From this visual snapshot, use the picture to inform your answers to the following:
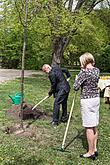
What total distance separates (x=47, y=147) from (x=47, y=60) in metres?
25.3

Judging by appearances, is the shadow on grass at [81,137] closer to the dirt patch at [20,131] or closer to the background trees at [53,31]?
the dirt patch at [20,131]

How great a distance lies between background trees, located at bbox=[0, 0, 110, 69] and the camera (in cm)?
1592

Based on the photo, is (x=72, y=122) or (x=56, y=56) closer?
(x=72, y=122)

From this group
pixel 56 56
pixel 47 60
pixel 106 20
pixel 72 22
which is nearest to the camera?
pixel 72 22

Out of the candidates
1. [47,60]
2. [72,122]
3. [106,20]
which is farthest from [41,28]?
[106,20]

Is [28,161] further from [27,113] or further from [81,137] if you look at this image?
[27,113]

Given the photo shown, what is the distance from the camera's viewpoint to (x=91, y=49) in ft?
109

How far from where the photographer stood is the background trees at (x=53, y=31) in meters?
15.9

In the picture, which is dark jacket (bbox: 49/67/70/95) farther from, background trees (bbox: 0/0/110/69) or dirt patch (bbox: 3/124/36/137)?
background trees (bbox: 0/0/110/69)

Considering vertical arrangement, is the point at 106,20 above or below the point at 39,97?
above

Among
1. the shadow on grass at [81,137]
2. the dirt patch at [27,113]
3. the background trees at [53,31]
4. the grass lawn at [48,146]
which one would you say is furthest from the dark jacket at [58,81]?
the background trees at [53,31]

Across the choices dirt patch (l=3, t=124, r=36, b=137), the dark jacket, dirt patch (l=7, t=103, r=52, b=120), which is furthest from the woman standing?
dirt patch (l=7, t=103, r=52, b=120)

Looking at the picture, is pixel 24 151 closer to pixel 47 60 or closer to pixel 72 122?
pixel 72 122

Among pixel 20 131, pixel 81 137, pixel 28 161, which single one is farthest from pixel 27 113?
pixel 28 161
